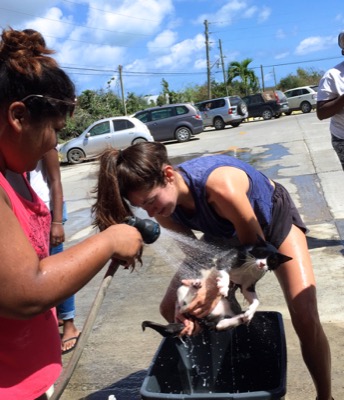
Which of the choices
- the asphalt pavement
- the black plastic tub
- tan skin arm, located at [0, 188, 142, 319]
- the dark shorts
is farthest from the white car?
tan skin arm, located at [0, 188, 142, 319]

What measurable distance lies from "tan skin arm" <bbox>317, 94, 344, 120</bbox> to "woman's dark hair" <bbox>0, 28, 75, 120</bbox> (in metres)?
3.26

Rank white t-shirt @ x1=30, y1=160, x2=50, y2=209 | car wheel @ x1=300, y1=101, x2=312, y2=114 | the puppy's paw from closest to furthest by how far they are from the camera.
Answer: the puppy's paw → white t-shirt @ x1=30, y1=160, x2=50, y2=209 → car wheel @ x1=300, y1=101, x2=312, y2=114

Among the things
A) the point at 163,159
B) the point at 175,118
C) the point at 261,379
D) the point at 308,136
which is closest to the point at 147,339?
the point at 261,379

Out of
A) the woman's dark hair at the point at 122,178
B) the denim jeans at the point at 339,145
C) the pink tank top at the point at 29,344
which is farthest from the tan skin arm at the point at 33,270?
the denim jeans at the point at 339,145

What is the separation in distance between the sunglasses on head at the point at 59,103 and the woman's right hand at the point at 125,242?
0.35 meters

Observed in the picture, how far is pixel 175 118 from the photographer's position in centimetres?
2017

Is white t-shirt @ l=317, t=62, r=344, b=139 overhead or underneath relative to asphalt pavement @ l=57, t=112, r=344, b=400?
overhead

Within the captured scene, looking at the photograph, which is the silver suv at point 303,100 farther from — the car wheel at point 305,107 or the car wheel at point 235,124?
the car wheel at point 235,124

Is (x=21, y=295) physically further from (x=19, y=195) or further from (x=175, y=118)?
(x=175, y=118)

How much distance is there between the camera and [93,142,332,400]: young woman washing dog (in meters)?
2.10

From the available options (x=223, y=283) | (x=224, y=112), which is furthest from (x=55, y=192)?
(x=224, y=112)

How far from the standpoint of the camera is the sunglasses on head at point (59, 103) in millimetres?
1361

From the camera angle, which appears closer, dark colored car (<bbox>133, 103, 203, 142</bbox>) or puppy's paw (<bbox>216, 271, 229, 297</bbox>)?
puppy's paw (<bbox>216, 271, 229, 297</bbox>)

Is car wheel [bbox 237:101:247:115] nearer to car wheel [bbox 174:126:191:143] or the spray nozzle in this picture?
Result: car wheel [bbox 174:126:191:143]
